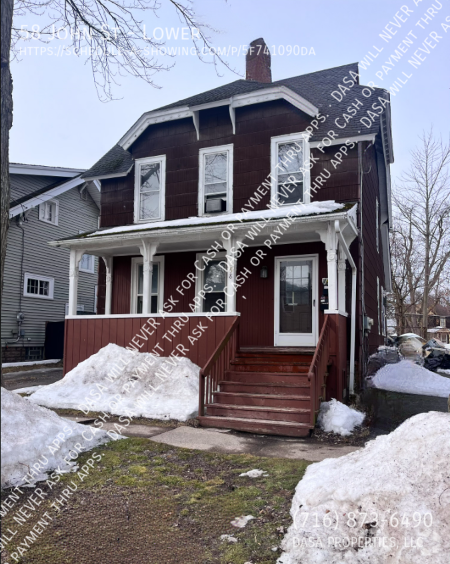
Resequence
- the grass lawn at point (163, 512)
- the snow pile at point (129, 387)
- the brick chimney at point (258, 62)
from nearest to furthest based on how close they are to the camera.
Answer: the grass lawn at point (163, 512) < the snow pile at point (129, 387) < the brick chimney at point (258, 62)

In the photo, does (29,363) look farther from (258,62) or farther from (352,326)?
(258,62)

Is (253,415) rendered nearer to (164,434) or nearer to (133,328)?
(164,434)

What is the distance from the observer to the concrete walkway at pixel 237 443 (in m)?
5.18

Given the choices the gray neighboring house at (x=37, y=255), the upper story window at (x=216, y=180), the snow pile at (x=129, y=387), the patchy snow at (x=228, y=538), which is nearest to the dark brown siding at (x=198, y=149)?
the upper story window at (x=216, y=180)

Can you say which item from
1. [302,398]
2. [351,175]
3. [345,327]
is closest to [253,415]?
[302,398]

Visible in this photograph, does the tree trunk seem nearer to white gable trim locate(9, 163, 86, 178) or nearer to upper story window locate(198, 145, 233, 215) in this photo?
upper story window locate(198, 145, 233, 215)

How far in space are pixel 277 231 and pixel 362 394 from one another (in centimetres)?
386

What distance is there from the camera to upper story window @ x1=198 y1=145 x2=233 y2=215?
10.7 meters

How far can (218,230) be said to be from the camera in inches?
351

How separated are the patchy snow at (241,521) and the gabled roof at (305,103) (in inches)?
319

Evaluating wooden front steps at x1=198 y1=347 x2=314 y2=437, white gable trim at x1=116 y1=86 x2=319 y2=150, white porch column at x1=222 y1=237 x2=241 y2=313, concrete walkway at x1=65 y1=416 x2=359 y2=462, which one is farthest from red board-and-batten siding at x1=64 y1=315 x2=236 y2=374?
white gable trim at x1=116 y1=86 x2=319 y2=150

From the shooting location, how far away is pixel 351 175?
9.59m

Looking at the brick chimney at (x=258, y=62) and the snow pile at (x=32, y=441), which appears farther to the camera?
the brick chimney at (x=258, y=62)

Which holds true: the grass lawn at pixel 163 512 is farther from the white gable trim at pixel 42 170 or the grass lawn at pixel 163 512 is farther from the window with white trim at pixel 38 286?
the white gable trim at pixel 42 170
